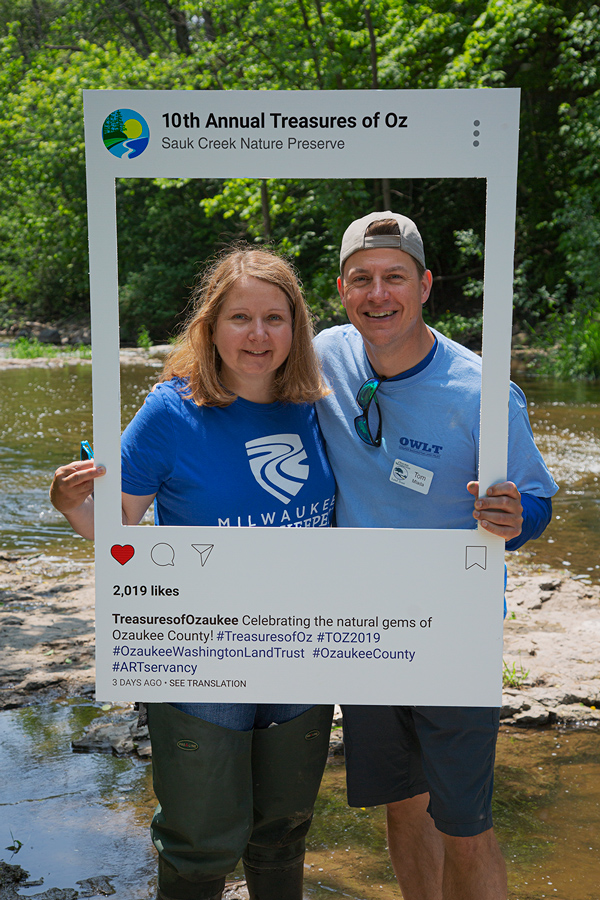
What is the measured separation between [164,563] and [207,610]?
157 millimetres

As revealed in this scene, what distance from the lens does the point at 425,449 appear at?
2180 millimetres

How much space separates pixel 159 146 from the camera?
6.15ft

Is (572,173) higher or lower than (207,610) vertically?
higher

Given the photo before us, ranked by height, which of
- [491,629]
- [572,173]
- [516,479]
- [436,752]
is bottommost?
[436,752]

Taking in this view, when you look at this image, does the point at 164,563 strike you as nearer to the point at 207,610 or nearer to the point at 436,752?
the point at 207,610

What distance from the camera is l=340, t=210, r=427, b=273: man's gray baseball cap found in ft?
7.07

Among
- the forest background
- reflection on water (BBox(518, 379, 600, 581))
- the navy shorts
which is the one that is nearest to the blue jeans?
the navy shorts

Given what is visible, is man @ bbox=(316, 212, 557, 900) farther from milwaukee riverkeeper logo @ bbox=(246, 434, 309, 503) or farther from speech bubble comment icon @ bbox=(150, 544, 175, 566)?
speech bubble comment icon @ bbox=(150, 544, 175, 566)

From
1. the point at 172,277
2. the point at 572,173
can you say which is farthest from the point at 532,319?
the point at 172,277

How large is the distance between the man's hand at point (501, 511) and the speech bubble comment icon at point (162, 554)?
2.45 ft

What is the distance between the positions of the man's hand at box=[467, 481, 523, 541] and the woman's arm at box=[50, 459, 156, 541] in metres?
0.87

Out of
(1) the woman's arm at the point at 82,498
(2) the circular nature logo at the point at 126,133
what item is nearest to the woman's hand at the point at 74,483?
(1) the woman's arm at the point at 82,498

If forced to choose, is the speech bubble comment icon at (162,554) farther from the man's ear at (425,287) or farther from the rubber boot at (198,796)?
the man's ear at (425,287)

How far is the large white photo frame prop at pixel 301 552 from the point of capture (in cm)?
185
